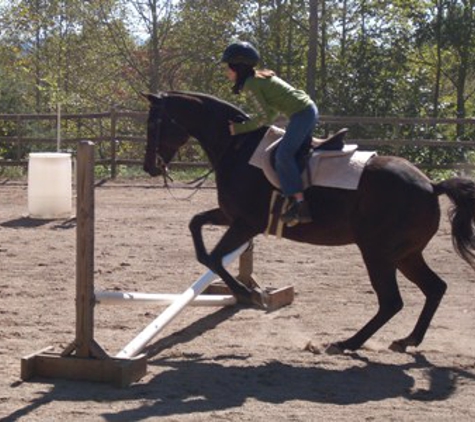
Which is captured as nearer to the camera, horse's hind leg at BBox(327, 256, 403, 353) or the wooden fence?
horse's hind leg at BBox(327, 256, 403, 353)

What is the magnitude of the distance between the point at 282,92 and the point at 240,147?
62 centimetres

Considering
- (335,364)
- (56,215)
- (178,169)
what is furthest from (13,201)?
(335,364)

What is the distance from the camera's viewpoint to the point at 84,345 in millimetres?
6270

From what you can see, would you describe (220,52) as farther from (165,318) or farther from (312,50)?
(165,318)

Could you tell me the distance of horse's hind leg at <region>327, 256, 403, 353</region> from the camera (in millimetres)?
7086

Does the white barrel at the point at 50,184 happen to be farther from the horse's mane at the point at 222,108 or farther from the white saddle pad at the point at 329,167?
the white saddle pad at the point at 329,167

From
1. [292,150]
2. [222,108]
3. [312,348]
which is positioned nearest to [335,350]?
[312,348]

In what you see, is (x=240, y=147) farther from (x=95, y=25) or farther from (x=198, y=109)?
(x=95, y=25)

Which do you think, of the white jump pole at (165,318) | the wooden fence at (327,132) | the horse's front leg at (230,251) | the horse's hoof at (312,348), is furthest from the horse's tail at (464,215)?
the wooden fence at (327,132)

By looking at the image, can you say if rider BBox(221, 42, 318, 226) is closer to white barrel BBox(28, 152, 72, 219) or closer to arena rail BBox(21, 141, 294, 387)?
arena rail BBox(21, 141, 294, 387)

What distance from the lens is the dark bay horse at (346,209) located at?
7023 millimetres

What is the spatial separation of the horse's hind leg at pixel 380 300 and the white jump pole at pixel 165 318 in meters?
1.16

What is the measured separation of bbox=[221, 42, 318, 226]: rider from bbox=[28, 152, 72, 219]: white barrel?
7.37m

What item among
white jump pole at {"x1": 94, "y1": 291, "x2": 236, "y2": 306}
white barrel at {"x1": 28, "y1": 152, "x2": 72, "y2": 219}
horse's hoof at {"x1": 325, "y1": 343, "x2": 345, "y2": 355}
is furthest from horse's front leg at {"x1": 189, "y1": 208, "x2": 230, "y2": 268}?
white barrel at {"x1": 28, "y1": 152, "x2": 72, "y2": 219}
